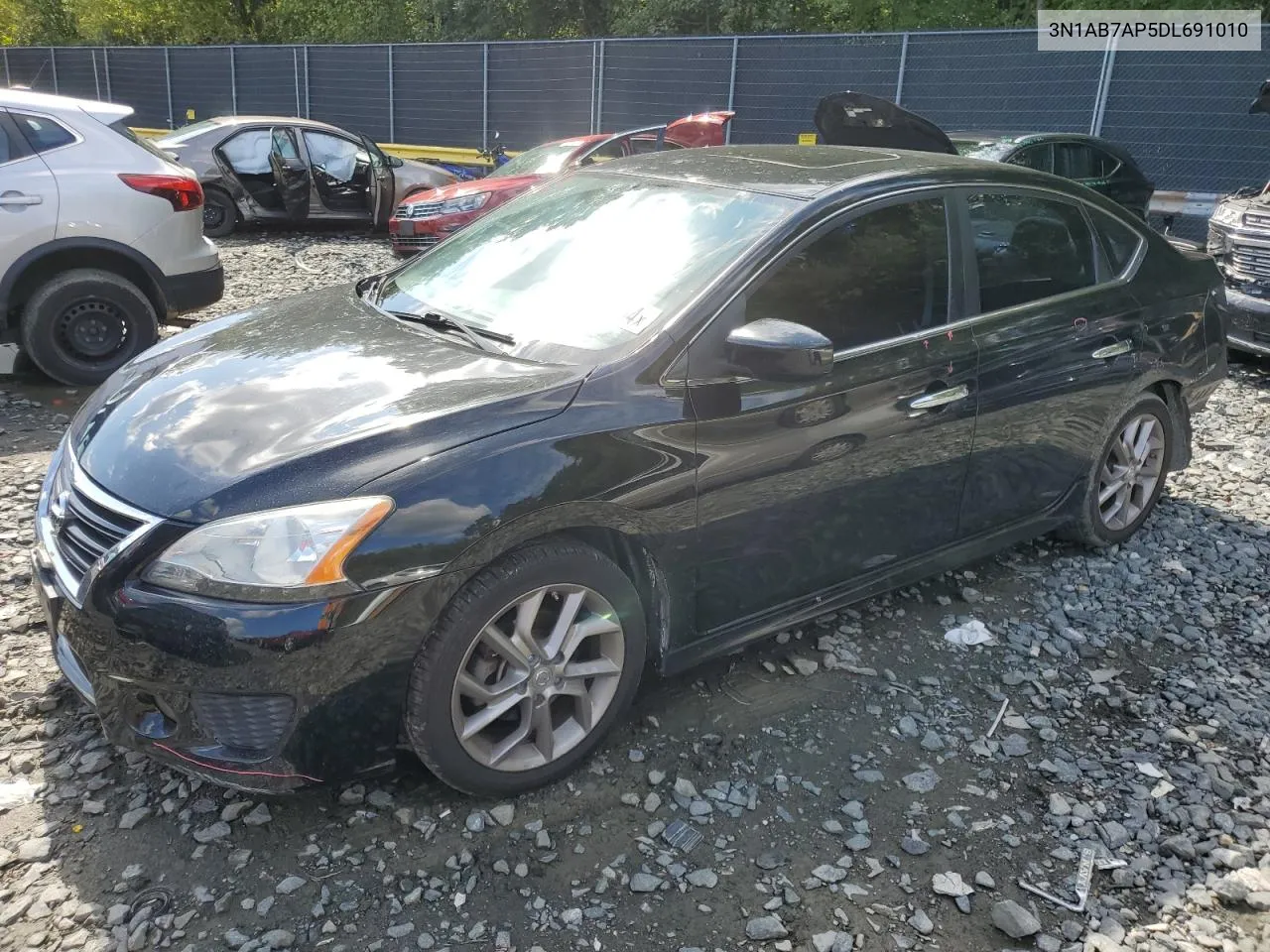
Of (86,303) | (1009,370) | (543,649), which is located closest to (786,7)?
(86,303)

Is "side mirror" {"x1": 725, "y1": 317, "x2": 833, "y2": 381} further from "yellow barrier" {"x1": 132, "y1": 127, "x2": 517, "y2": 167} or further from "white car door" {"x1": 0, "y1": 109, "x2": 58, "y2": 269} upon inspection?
"yellow barrier" {"x1": 132, "y1": 127, "x2": 517, "y2": 167}

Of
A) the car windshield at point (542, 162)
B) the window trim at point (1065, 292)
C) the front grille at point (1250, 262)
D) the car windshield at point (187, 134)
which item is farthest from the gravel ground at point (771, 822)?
the car windshield at point (187, 134)

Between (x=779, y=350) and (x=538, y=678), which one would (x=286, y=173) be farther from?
(x=538, y=678)

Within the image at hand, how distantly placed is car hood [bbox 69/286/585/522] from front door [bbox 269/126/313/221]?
367 inches

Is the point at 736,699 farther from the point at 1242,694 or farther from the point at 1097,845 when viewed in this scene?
the point at 1242,694

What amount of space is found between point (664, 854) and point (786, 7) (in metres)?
24.3

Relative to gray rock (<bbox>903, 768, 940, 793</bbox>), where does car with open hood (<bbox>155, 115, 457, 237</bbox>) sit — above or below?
above

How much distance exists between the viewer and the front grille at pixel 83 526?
2488 millimetres

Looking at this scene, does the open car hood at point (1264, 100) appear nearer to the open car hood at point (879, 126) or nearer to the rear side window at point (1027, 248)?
the open car hood at point (879, 126)

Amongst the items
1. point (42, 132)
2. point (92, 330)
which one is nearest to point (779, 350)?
point (92, 330)

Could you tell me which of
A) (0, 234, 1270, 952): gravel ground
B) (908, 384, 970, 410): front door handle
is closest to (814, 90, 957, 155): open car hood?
(908, 384, 970, 410): front door handle

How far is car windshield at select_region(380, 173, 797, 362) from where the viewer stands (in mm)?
2992

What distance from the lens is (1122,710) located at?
3.36 m

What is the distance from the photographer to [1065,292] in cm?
390
